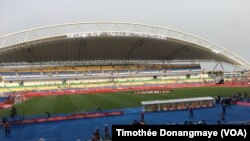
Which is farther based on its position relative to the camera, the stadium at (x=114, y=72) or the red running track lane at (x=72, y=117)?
the stadium at (x=114, y=72)

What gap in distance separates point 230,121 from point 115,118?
1089 cm

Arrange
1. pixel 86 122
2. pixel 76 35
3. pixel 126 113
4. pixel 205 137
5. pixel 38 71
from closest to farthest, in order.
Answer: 1. pixel 205 137
2. pixel 86 122
3. pixel 126 113
4. pixel 76 35
5. pixel 38 71

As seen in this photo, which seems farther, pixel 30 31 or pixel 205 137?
pixel 30 31

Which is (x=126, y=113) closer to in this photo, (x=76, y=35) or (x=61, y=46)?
(x=76, y=35)

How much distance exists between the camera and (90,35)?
226 ft

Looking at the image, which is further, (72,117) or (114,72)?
(114,72)

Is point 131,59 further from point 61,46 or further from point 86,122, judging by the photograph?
point 86,122

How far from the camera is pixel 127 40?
252 feet

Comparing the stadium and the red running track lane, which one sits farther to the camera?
the stadium

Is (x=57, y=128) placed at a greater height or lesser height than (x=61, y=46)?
lesser

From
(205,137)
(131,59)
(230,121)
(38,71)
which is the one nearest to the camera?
(205,137)

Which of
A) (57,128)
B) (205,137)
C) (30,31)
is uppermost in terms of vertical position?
(30,31)

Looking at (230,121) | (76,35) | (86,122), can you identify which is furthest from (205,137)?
(76,35)

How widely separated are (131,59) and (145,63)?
698 centimetres
